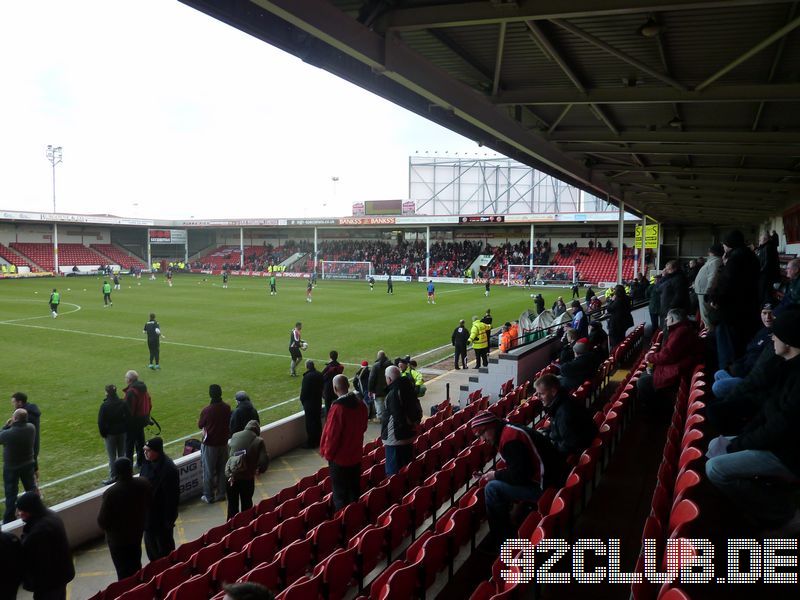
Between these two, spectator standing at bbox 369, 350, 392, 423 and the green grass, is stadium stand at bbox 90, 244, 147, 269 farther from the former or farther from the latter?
spectator standing at bbox 369, 350, 392, 423

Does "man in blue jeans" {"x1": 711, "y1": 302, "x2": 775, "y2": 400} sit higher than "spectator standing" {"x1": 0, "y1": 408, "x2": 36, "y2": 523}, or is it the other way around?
"man in blue jeans" {"x1": 711, "y1": 302, "x2": 775, "y2": 400}

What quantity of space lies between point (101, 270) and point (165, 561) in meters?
60.3

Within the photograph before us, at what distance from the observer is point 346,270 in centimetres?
5684

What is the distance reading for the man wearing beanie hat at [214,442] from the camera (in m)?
7.68

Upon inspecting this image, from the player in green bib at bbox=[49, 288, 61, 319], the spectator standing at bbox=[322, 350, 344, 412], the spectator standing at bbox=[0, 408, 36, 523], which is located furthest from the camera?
the player in green bib at bbox=[49, 288, 61, 319]

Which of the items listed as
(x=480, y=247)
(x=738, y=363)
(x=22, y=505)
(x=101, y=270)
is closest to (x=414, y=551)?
(x=22, y=505)

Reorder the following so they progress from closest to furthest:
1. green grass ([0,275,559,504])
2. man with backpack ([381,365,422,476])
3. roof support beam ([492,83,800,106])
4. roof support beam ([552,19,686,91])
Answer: roof support beam ([552,19,686,91])
roof support beam ([492,83,800,106])
man with backpack ([381,365,422,476])
green grass ([0,275,559,504])

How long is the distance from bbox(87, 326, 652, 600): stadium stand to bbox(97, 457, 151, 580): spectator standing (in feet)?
1.10

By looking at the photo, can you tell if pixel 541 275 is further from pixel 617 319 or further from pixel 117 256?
pixel 117 256

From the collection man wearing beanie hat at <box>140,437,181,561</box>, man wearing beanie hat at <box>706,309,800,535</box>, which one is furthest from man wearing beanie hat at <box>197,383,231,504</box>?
man wearing beanie hat at <box>706,309,800,535</box>

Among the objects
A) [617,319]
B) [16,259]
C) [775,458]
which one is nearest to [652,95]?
[775,458]

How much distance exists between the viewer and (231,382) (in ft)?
48.4

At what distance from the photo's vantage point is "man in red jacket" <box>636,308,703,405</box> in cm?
656

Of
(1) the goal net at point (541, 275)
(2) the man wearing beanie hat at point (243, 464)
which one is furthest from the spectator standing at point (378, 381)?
(1) the goal net at point (541, 275)
